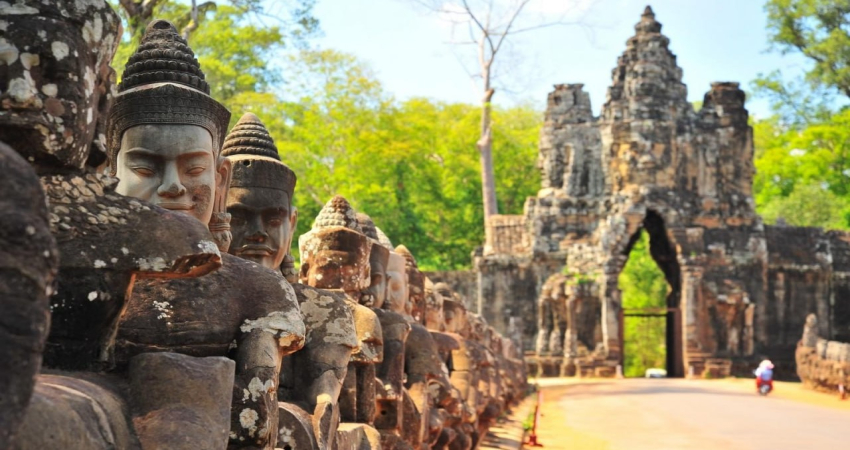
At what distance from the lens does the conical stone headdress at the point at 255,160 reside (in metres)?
5.19

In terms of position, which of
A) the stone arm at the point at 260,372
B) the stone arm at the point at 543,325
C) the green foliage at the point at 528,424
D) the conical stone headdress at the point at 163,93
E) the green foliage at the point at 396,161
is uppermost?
the green foliage at the point at 396,161

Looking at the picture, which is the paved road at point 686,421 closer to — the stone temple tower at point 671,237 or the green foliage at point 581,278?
the stone temple tower at point 671,237

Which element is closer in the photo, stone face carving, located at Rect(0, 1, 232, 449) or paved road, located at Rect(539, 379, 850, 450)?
stone face carving, located at Rect(0, 1, 232, 449)

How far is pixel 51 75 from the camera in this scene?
2.45m

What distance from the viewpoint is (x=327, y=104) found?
38.5m

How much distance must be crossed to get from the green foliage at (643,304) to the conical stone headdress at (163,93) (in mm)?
42943

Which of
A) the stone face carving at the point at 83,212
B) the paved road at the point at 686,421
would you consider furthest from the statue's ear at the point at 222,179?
the paved road at the point at 686,421

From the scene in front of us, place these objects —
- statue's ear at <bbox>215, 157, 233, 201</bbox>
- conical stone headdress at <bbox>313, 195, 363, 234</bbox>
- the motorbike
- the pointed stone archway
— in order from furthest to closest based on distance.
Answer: the pointed stone archway, the motorbike, conical stone headdress at <bbox>313, 195, 363, 234</bbox>, statue's ear at <bbox>215, 157, 233, 201</bbox>

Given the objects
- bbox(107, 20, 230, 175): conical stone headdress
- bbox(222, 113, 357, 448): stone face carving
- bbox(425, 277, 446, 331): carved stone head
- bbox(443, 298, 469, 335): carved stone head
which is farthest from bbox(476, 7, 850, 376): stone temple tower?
bbox(107, 20, 230, 175): conical stone headdress

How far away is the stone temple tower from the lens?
30.7m

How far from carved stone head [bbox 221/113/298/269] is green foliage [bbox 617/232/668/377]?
1640 inches

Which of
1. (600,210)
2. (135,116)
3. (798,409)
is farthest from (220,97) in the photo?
(135,116)

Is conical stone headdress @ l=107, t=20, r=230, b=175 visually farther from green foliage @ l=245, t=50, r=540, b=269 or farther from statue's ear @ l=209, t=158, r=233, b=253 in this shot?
green foliage @ l=245, t=50, r=540, b=269

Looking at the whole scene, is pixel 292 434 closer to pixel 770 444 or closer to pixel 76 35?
pixel 76 35
